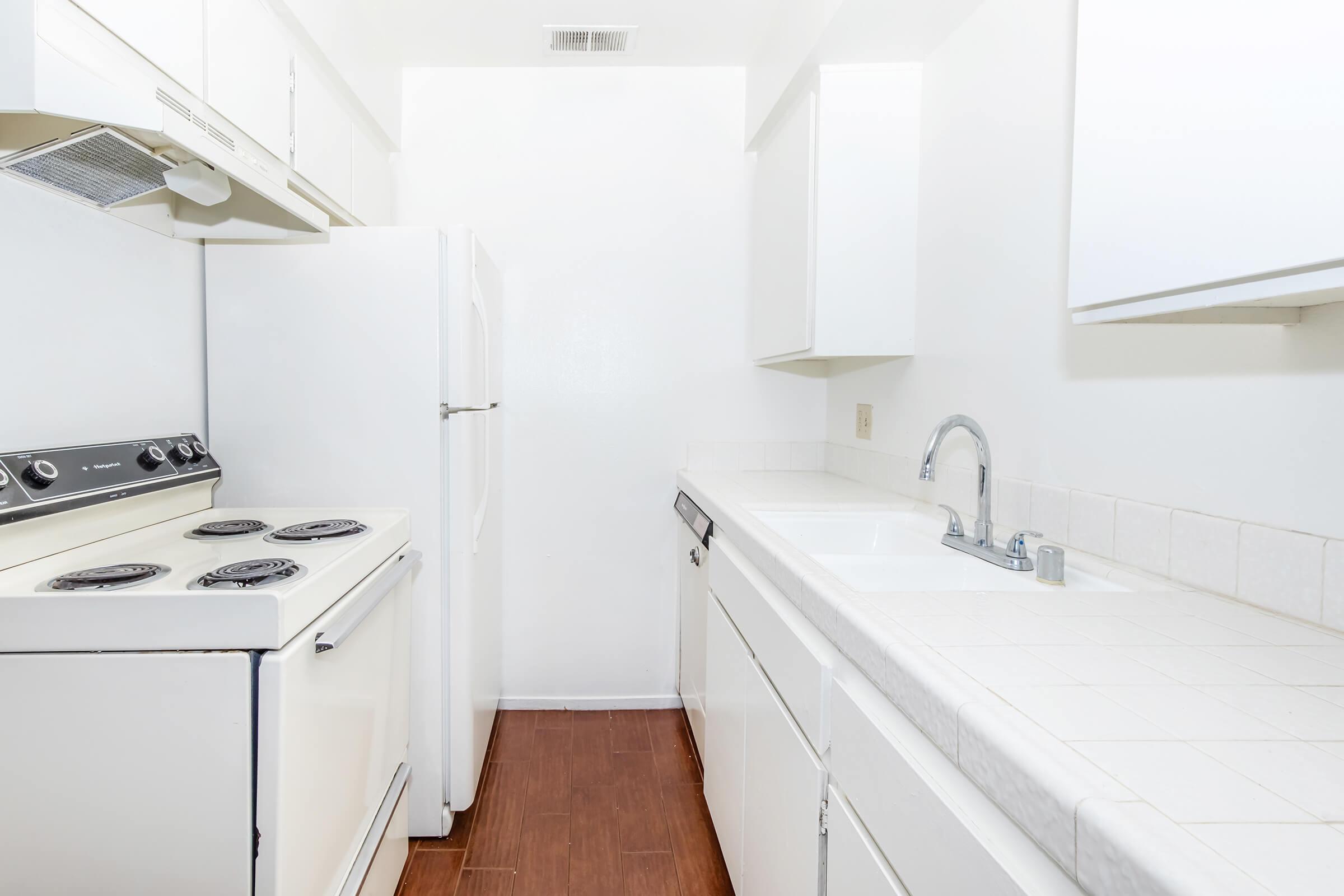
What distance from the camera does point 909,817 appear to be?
0.72 metres

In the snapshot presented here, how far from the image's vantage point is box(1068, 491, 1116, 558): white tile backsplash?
1.25 meters

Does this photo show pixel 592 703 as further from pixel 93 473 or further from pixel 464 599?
pixel 93 473

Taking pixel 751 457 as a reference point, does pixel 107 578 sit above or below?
below

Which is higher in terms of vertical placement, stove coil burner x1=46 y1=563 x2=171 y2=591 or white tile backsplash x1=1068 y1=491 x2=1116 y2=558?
white tile backsplash x1=1068 y1=491 x2=1116 y2=558

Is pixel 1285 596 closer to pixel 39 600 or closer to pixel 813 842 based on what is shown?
pixel 813 842

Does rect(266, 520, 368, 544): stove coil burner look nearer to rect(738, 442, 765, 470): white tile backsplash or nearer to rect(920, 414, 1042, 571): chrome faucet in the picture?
rect(920, 414, 1042, 571): chrome faucet

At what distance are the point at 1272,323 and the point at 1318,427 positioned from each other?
154mm

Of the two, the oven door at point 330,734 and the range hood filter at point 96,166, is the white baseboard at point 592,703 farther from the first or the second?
the range hood filter at point 96,166

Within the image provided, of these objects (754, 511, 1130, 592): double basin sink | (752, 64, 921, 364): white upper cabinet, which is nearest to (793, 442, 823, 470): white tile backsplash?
(752, 64, 921, 364): white upper cabinet

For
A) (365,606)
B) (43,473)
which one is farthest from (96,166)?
(365,606)

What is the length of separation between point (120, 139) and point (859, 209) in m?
1.72

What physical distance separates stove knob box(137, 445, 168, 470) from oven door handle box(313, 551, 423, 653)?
1.80 ft

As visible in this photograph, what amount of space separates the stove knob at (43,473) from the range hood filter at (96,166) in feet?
1.71

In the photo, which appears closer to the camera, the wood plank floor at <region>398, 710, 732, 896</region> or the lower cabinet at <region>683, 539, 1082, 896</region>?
the lower cabinet at <region>683, 539, 1082, 896</region>
